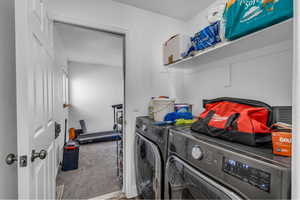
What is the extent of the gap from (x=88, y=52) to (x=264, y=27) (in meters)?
3.70

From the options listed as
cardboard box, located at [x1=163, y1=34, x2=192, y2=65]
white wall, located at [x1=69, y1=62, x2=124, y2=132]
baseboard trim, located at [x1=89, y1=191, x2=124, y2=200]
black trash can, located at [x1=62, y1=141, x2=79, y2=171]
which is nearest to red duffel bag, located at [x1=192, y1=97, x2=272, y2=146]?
cardboard box, located at [x1=163, y1=34, x2=192, y2=65]

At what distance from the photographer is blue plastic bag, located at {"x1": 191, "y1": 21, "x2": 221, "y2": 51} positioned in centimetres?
116

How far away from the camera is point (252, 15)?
0.85 metres

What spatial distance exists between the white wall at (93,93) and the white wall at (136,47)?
137 inches

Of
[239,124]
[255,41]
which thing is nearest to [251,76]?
[255,41]

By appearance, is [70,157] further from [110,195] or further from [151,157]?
[151,157]

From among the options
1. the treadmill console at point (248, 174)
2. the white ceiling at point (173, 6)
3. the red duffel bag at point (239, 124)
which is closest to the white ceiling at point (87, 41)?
the white ceiling at point (173, 6)

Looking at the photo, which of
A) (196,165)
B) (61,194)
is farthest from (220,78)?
(61,194)

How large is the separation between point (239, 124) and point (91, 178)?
2275 mm

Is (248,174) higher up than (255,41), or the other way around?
(255,41)

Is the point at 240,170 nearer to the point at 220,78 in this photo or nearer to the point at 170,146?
the point at 170,146

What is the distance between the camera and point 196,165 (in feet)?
2.52

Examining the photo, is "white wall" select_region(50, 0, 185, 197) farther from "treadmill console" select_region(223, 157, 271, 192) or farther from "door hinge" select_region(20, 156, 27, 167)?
"treadmill console" select_region(223, 157, 271, 192)

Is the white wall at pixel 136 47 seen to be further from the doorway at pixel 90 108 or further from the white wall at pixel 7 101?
the white wall at pixel 7 101
